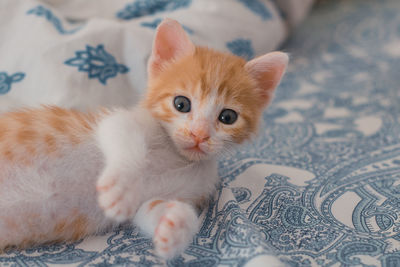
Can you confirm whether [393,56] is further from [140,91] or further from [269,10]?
[140,91]

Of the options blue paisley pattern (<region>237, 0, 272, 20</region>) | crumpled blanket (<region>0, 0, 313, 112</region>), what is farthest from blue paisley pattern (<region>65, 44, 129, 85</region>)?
blue paisley pattern (<region>237, 0, 272, 20</region>)

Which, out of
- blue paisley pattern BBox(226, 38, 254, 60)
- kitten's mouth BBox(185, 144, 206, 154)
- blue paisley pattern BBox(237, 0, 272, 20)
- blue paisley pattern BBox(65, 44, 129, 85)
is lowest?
kitten's mouth BBox(185, 144, 206, 154)

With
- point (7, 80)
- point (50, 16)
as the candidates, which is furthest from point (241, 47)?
point (7, 80)

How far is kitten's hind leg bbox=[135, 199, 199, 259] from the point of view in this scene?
71cm

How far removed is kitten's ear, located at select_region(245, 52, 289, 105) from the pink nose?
0.23 m

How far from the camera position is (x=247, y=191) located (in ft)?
3.21

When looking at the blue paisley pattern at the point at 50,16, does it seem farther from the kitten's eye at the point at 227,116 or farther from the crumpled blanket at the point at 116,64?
the kitten's eye at the point at 227,116

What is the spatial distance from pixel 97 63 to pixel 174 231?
71 centimetres

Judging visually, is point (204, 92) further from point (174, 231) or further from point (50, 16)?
point (50, 16)

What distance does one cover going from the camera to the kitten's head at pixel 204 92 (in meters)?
0.89

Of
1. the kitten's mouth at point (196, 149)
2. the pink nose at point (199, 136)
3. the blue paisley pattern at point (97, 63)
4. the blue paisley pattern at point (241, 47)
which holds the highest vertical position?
the blue paisley pattern at point (241, 47)

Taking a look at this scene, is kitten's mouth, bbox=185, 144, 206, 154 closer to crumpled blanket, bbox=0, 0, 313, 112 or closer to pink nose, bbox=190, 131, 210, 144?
pink nose, bbox=190, 131, 210, 144

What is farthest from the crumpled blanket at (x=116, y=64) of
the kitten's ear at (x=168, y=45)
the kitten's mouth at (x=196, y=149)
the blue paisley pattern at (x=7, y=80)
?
the kitten's ear at (x=168, y=45)

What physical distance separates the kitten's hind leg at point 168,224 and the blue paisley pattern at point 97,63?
55cm
